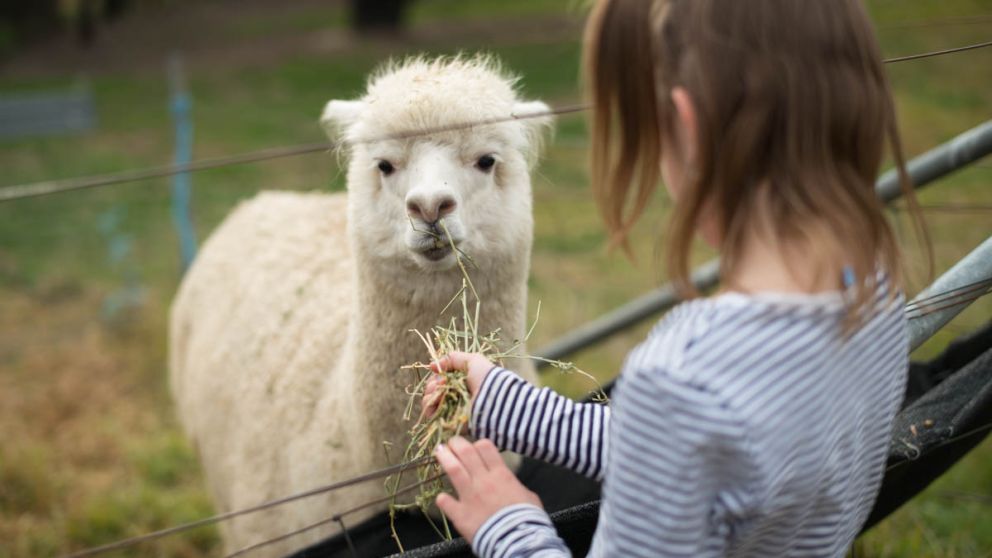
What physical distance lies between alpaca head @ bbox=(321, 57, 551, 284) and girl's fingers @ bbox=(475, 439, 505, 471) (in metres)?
0.83

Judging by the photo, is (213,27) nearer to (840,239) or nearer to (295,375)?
(295,375)

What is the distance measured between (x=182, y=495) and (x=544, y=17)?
12795mm

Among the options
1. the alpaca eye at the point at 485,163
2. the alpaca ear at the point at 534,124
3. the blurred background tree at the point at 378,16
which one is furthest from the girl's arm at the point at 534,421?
the blurred background tree at the point at 378,16

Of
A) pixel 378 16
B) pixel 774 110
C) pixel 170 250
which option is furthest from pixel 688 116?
pixel 378 16

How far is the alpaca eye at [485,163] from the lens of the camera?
218cm

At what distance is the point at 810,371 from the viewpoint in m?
0.93

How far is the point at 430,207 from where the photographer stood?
6.42 ft

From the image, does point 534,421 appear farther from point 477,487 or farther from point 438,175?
point 438,175

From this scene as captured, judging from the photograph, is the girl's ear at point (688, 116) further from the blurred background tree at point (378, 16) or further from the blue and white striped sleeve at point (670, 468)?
the blurred background tree at point (378, 16)

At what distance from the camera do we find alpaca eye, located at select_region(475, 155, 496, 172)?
2.18 metres

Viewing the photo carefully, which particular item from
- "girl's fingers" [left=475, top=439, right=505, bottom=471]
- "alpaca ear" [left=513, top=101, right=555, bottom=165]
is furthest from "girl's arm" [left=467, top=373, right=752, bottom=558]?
"alpaca ear" [left=513, top=101, right=555, bottom=165]

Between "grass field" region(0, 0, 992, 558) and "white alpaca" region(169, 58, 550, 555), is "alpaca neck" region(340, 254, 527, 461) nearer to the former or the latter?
"white alpaca" region(169, 58, 550, 555)

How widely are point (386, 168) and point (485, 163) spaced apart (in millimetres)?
259

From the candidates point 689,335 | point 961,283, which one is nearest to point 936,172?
point 961,283
